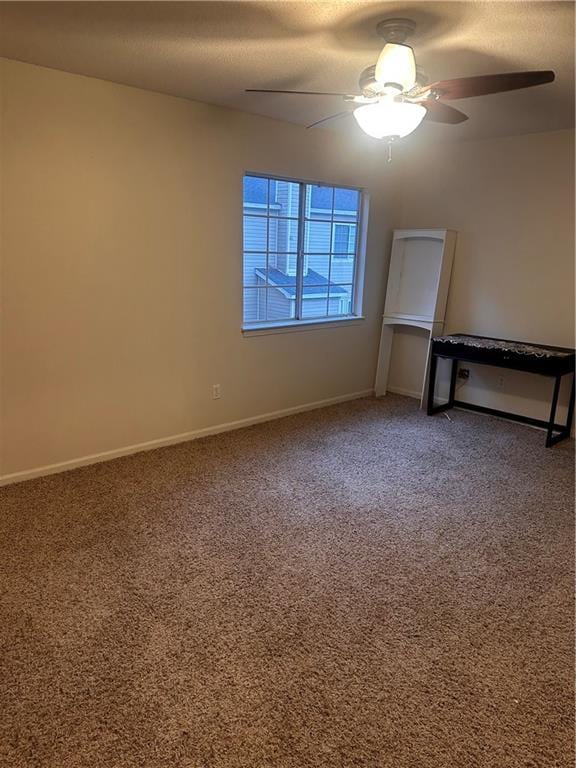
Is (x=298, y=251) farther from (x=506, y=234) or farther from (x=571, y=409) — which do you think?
Result: (x=571, y=409)

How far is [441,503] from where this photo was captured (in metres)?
3.02

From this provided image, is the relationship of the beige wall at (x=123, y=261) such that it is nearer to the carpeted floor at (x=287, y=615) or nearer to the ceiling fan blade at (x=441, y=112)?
the carpeted floor at (x=287, y=615)

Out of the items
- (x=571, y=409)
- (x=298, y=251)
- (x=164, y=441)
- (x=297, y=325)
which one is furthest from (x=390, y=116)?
(x=571, y=409)

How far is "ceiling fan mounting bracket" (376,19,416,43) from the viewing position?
2076 mm

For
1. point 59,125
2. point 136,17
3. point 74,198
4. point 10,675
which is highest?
point 136,17

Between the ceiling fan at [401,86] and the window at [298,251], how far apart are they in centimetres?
177

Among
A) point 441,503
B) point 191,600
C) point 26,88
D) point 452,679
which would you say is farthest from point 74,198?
point 452,679

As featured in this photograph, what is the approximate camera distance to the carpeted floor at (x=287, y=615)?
1.58 metres

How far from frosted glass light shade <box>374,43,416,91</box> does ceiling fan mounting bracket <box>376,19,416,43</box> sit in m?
0.08

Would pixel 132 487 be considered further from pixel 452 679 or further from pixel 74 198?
pixel 452 679

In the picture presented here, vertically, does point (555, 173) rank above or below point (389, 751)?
above

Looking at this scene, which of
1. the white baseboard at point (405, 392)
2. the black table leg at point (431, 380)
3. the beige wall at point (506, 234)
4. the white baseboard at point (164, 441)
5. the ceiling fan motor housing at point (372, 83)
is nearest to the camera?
the ceiling fan motor housing at point (372, 83)

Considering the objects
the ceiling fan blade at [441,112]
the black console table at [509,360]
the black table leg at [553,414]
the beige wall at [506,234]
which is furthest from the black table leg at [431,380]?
the ceiling fan blade at [441,112]

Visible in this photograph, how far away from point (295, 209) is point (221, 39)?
1.96 meters
